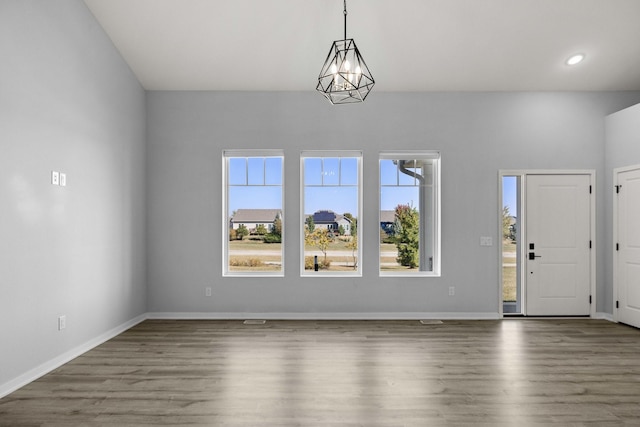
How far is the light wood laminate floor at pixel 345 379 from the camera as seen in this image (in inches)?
108

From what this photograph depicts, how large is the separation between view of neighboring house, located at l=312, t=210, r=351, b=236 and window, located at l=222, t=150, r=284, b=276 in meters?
0.53

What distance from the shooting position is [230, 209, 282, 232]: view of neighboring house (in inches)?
226

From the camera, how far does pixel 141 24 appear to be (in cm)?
454

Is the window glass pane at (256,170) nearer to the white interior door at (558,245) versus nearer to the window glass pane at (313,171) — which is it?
the window glass pane at (313,171)

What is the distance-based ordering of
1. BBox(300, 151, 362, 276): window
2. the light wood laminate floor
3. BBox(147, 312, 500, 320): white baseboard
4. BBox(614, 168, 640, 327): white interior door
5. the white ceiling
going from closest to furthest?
the light wood laminate floor, the white ceiling, BBox(614, 168, 640, 327): white interior door, BBox(147, 312, 500, 320): white baseboard, BBox(300, 151, 362, 276): window

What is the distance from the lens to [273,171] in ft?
18.8

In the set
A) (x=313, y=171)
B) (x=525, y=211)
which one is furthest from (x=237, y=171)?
(x=525, y=211)

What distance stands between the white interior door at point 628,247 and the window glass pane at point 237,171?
5176 mm

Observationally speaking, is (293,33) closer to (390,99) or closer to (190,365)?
(390,99)

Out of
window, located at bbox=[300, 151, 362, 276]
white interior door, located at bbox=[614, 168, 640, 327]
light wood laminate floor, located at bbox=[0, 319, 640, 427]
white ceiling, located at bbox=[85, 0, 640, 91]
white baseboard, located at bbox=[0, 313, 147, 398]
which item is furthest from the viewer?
window, located at bbox=[300, 151, 362, 276]

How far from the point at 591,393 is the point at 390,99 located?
4.10 m

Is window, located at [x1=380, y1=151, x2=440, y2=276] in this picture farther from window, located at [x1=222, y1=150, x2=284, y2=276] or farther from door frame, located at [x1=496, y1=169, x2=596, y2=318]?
window, located at [x1=222, y1=150, x2=284, y2=276]

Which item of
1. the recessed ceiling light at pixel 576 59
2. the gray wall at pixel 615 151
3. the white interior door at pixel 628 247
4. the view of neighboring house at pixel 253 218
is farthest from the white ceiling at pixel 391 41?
the view of neighboring house at pixel 253 218

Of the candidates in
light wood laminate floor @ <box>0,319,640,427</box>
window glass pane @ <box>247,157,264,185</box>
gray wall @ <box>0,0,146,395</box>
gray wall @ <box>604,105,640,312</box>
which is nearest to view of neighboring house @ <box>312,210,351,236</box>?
window glass pane @ <box>247,157,264,185</box>
